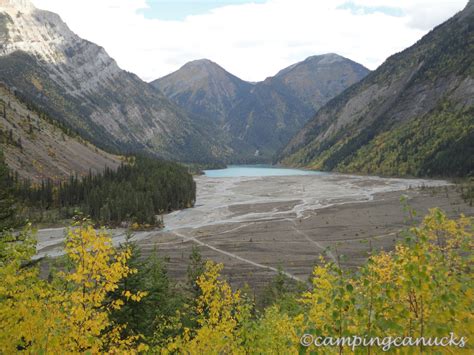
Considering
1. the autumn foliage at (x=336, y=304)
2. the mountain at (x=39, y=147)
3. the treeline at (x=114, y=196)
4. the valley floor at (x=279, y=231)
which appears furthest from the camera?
the mountain at (x=39, y=147)

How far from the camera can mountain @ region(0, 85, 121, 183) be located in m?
107

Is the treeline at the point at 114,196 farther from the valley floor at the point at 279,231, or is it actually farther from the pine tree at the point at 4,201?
the pine tree at the point at 4,201

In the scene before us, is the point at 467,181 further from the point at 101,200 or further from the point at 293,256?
the point at 101,200

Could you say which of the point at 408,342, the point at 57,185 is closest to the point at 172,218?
the point at 57,185

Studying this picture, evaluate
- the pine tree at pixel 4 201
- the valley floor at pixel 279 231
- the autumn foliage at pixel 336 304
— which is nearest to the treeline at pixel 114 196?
the valley floor at pixel 279 231

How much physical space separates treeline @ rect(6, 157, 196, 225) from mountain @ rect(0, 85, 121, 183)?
644cm

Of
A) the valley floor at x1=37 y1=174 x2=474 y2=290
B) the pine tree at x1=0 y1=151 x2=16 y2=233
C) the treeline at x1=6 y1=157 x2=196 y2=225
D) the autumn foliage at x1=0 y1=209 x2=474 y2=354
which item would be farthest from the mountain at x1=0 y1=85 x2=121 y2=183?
the autumn foliage at x1=0 y1=209 x2=474 y2=354

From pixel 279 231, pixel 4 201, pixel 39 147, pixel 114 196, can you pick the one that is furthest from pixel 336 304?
pixel 39 147

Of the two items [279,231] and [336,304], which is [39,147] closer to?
[279,231]

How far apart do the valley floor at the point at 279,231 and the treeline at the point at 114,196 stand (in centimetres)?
658

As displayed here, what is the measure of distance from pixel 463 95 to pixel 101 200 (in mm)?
171552

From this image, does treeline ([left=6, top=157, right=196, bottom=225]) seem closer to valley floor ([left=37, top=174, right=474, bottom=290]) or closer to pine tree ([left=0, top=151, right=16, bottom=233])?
valley floor ([left=37, top=174, right=474, bottom=290])

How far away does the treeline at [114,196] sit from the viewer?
9281cm

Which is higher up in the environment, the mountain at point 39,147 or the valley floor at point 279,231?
the mountain at point 39,147
